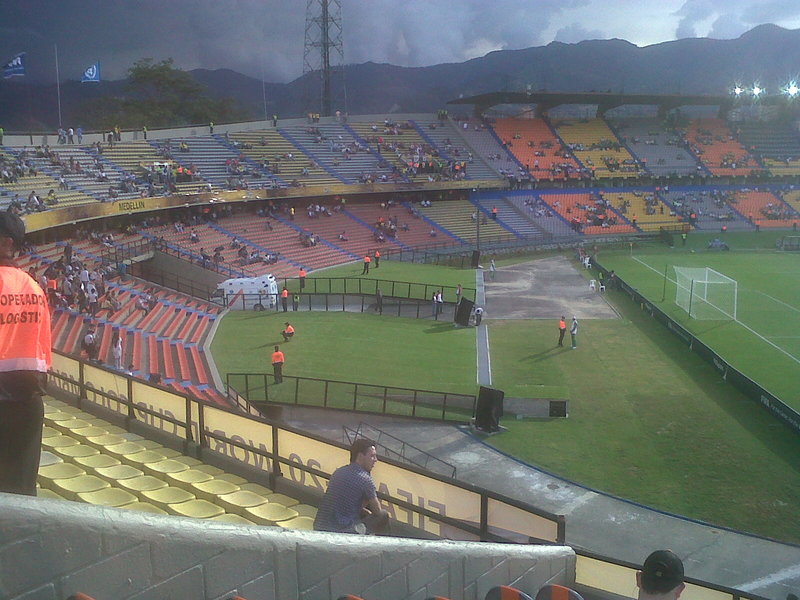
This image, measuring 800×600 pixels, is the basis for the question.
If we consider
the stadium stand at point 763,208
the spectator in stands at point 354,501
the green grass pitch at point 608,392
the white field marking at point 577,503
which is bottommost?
the white field marking at point 577,503

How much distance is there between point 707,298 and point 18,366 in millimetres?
35688

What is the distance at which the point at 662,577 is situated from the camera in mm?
4141

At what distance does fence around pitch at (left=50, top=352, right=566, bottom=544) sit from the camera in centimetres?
600

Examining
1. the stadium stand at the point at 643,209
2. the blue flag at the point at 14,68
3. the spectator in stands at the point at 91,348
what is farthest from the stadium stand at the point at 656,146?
the spectator in stands at the point at 91,348

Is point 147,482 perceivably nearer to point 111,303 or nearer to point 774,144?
point 111,303

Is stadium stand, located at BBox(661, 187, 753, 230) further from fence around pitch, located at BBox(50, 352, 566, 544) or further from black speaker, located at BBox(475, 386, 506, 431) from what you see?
fence around pitch, located at BBox(50, 352, 566, 544)

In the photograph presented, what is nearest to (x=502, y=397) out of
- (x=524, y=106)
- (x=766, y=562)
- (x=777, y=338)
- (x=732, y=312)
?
(x=766, y=562)

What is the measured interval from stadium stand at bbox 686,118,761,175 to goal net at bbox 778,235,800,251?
18.6 metres

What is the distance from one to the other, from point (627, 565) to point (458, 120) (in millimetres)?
70210

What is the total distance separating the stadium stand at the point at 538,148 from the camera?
227 feet

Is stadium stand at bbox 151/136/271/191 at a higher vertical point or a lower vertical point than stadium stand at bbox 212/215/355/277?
higher

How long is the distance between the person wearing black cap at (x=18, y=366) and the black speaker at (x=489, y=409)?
1560 centimetres

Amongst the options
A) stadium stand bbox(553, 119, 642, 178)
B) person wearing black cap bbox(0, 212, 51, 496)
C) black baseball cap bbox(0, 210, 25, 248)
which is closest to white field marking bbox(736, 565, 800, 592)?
person wearing black cap bbox(0, 212, 51, 496)

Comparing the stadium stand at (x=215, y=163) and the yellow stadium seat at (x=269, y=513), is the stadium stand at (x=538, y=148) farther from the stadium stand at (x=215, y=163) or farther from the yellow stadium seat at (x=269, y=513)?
the yellow stadium seat at (x=269, y=513)
